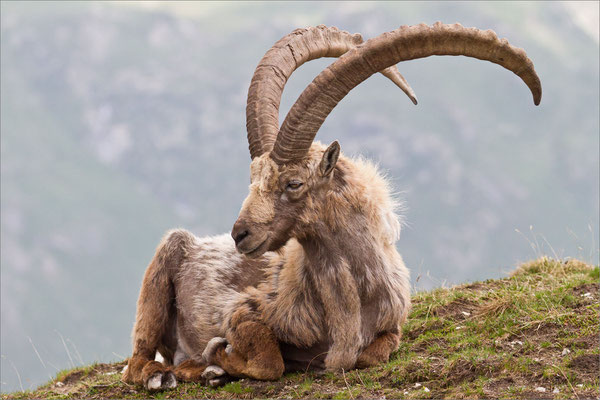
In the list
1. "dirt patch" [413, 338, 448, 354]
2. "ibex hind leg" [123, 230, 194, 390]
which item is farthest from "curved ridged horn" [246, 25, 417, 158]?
"dirt patch" [413, 338, 448, 354]

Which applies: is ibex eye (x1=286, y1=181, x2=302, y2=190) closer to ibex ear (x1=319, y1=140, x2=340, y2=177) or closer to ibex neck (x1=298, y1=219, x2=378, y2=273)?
ibex ear (x1=319, y1=140, x2=340, y2=177)

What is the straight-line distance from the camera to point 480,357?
7621 mm

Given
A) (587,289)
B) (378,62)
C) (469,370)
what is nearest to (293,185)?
(378,62)

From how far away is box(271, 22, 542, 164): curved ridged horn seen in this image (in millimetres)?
7590

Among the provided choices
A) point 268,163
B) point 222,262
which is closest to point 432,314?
point 222,262

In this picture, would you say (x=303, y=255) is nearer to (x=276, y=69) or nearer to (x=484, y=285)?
(x=276, y=69)

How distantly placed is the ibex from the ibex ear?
0.01m

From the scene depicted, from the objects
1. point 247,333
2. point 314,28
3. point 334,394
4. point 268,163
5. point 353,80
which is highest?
point 314,28

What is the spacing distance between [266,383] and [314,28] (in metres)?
4.26

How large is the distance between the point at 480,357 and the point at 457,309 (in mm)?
2460

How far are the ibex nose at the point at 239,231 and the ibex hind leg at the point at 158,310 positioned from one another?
2.23 m

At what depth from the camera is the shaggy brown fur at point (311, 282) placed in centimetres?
773

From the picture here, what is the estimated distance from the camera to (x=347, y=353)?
8.08 m

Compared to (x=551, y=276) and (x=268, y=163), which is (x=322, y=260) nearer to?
(x=268, y=163)
